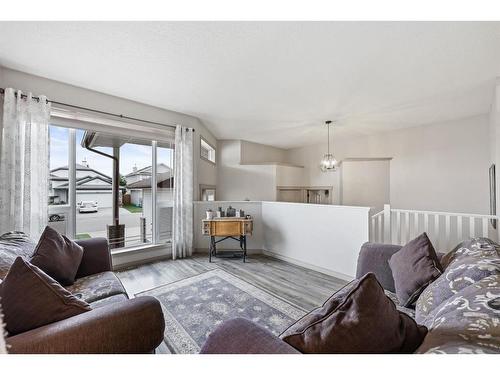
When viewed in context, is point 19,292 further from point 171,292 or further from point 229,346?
point 171,292

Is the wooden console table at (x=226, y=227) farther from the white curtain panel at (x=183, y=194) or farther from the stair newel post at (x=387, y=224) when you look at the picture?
the stair newel post at (x=387, y=224)

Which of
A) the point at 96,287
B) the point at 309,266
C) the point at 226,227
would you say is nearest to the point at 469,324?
the point at 96,287

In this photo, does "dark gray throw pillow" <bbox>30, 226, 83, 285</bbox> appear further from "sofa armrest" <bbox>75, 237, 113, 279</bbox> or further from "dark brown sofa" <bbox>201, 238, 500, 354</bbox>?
"dark brown sofa" <bbox>201, 238, 500, 354</bbox>

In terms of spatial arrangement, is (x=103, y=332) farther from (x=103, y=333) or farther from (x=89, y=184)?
(x=89, y=184)

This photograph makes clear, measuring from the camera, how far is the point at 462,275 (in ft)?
3.28

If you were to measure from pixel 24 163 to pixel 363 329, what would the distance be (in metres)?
3.22

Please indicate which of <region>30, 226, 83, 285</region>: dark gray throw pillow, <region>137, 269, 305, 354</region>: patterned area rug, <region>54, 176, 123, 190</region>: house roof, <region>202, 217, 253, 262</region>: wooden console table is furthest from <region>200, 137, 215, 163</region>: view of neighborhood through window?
<region>30, 226, 83, 285</region>: dark gray throw pillow

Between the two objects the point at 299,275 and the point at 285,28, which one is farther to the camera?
the point at 299,275

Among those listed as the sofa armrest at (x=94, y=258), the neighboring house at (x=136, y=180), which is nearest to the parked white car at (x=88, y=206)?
the neighboring house at (x=136, y=180)

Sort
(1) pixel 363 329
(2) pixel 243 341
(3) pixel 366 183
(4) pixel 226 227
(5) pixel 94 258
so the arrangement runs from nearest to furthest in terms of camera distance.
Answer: (1) pixel 363 329
(2) pixel 243 341
(5) pixel 94 258
(4) pixel 226 227
(3) pixel 366 183

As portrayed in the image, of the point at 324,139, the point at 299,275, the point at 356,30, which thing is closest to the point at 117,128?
the point at 356,30

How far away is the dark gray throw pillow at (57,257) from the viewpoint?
1456 millimetres

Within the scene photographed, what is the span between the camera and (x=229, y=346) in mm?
696
